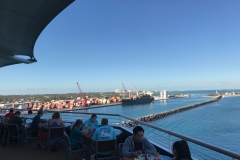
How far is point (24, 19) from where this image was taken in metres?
3.35

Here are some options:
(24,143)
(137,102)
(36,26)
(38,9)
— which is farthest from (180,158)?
(137,102)

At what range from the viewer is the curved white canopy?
2824mm

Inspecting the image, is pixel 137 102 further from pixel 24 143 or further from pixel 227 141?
pixel 24 143

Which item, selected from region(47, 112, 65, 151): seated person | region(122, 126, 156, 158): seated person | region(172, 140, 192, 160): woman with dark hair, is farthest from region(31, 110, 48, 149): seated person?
region(172, 140, 192, 160): woman with dark hair

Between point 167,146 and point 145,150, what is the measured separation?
1.06m

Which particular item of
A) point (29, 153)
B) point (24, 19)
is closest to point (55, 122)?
point (29, 153)

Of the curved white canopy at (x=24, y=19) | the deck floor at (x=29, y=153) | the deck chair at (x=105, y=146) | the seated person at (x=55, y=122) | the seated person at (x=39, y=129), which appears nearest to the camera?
the deck chair at (x=105, y=146)

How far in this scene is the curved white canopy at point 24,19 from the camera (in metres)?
2.82

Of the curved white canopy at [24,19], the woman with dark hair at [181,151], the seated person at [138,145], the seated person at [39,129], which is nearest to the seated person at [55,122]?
the seated person at [39,129]

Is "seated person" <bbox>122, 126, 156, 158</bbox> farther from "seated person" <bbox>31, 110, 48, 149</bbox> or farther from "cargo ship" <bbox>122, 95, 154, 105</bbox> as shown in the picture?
"cargo ship" <bbox>122, 95, 154, 105</bbox>

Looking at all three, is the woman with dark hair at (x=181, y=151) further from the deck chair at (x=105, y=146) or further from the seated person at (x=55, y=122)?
the seated person at (x=55, y=122)

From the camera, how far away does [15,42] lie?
177 inches

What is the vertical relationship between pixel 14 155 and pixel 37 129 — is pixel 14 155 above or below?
below

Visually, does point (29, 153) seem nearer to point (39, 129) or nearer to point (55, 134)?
point (39, 129)
